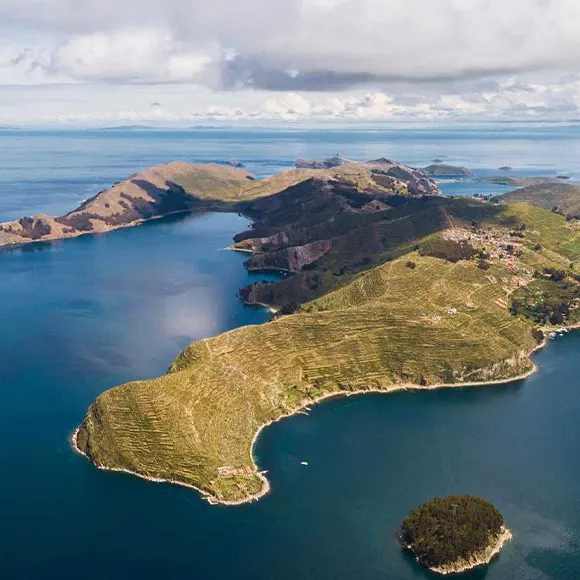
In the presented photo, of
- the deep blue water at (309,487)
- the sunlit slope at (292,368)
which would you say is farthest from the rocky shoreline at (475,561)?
the sunlit slope at (292,368)

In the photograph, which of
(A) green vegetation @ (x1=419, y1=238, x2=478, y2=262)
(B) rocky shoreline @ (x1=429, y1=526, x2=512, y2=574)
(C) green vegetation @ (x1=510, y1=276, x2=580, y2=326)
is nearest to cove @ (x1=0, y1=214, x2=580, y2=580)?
(B) rocky shoreline @ (x1=429, y1=526, x2=512, y2=574)

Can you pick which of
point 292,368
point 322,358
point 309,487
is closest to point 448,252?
point 322,358

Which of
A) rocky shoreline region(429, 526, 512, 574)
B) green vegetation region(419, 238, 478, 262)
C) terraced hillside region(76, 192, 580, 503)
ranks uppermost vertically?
green vegetation region(419, 238, 478, 262)

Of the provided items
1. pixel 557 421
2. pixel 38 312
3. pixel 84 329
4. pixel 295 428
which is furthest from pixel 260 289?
pixel 557 421

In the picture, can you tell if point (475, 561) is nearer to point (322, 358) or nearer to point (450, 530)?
point (450, 530)

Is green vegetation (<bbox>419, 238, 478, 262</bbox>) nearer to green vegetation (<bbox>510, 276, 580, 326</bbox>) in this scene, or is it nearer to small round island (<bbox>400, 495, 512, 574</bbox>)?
green vegetation (<bbox>510, 276, 580, 326</bbox>)

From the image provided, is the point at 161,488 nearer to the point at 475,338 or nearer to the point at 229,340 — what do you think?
the point at 229,340
